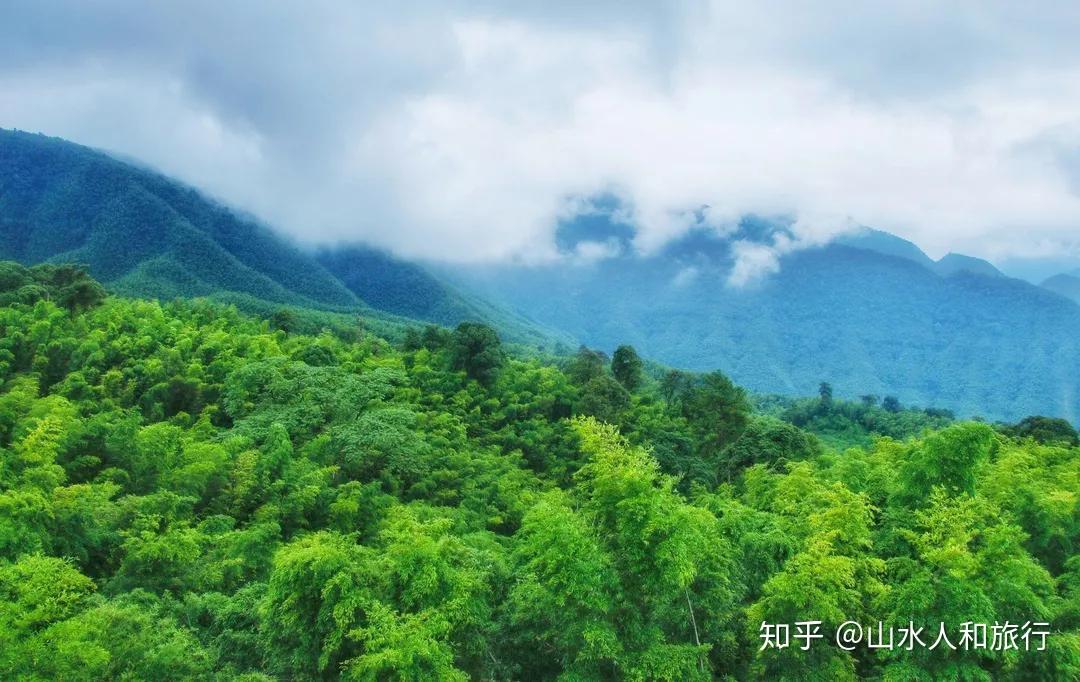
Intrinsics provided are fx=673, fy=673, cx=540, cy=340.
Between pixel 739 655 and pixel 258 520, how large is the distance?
43.4 ft

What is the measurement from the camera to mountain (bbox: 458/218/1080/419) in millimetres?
127375

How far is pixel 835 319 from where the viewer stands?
155250mm

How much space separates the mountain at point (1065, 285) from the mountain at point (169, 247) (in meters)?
154

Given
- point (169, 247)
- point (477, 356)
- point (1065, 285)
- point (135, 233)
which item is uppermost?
point (1065, 285)

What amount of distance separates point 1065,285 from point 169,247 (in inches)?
8209

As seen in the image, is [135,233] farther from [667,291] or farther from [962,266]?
[962,266]

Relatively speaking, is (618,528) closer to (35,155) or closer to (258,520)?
(258,520)

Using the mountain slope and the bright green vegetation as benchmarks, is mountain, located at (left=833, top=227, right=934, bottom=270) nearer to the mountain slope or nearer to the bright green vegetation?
the mountain slope

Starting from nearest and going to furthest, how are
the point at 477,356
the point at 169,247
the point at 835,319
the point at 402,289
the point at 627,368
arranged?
1. the point at 477,356
2. the point at 627,368
3. the point at 169,247
4. the point at 402,289
5. the point at 835,319

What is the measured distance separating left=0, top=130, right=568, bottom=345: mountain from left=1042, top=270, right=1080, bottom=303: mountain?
154 metres

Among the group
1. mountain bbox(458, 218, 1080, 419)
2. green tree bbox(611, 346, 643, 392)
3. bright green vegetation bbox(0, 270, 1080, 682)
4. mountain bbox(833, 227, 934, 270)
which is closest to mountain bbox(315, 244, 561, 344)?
mountain bbox(458, 218, 1080, 419)

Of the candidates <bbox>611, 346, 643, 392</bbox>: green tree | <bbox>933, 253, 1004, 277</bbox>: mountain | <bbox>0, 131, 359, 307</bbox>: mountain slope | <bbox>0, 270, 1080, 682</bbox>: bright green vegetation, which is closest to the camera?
<bbox>0, 270, 1080, 682</bbox>: bright green vegetation

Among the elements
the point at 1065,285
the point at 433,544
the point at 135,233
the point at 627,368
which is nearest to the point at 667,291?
the point at 1065,285

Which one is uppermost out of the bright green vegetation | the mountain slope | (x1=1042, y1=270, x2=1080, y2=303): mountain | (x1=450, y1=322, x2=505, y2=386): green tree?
(x1=1042, y1=270, x2=1080, y2=303): mountain
